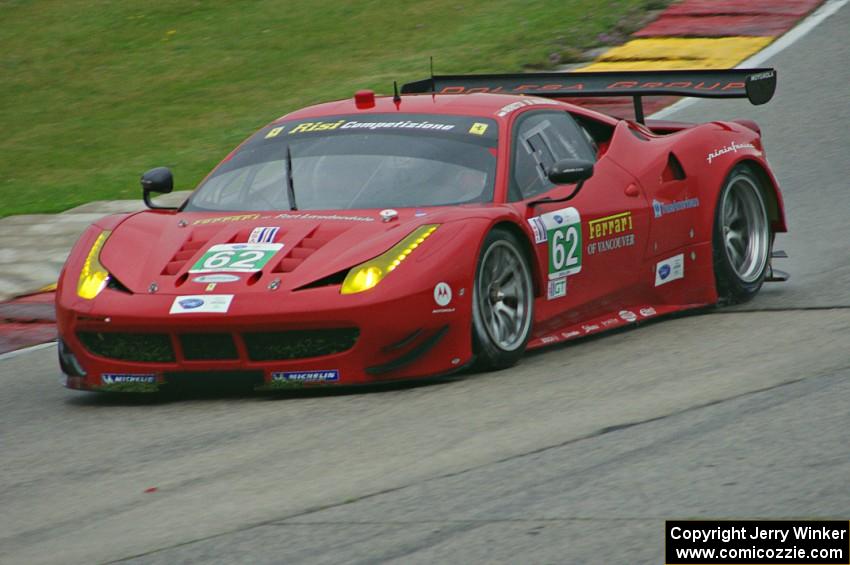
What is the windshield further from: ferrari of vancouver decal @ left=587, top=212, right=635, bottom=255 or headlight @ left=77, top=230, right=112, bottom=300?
headlight @ left=77, top=230, right=112, bottom=300

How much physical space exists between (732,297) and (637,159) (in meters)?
0.95

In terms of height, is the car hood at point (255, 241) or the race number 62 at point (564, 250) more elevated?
the car hood at point (255, 241)

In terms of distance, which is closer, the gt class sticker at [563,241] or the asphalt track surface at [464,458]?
the asphalt track surface at [464,458]

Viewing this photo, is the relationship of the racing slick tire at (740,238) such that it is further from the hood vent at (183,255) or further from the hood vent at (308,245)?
the hood vent at (183,255)

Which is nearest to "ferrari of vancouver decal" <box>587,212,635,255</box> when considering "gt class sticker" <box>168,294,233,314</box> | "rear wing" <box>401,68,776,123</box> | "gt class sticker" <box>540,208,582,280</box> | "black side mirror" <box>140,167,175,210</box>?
"gt class sticker" <box>540,208,582,280</box>

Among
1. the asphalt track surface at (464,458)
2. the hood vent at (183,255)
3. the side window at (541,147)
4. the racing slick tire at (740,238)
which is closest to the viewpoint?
the asphalt track surface at (464,458)

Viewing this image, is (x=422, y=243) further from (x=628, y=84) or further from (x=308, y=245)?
(x=628, y=84)

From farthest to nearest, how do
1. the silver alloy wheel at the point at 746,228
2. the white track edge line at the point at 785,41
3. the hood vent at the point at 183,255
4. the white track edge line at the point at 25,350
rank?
the white track edge line at the point at 785,41 → the silver alloy wheel at the point at 746,228 → the white track edge line at the point at 25,350 → the hood vent at the point at 183,255

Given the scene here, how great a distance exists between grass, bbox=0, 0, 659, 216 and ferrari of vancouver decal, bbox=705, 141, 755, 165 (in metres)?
5.55

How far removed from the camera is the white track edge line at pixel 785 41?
13.8 metres

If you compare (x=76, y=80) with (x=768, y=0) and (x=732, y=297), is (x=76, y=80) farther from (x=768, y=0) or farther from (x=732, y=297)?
(x=732, y=297)

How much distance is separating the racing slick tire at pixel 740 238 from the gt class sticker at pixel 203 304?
3.10 metres

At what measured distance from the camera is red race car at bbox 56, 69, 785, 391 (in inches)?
247

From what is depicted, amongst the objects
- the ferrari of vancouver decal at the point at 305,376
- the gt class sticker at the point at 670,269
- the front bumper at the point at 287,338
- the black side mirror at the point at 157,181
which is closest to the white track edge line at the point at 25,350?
the black side mirror at the point at 157,181
